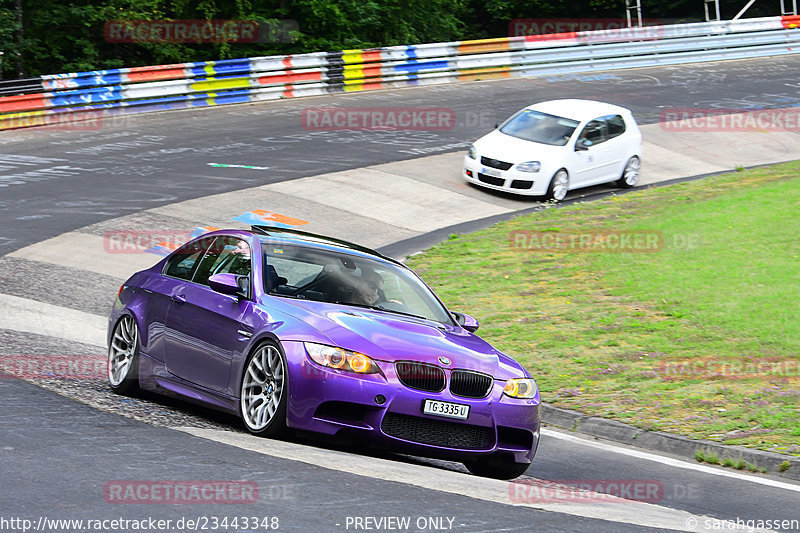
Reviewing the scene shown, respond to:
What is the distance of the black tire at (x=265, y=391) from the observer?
7.18m

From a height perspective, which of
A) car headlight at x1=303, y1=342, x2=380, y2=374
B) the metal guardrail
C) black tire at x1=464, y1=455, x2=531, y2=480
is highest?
the metal guardrail

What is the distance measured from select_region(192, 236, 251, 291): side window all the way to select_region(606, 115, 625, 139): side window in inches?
621

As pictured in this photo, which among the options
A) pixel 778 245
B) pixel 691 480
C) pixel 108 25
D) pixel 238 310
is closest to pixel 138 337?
pixel 238 310

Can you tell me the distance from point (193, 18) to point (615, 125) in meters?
17.9

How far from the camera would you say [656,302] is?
13.6 metres

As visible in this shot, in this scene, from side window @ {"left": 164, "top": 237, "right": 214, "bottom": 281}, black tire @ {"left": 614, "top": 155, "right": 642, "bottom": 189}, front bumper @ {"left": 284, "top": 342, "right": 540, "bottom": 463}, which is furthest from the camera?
black tire @ {"left": 614, "top": 155, "right": 642, "bottom": 189}

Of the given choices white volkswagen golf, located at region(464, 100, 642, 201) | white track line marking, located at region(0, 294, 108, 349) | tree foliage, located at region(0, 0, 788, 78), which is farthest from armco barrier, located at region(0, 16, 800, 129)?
white track line marking, located at region(0, 294, 108, 349)

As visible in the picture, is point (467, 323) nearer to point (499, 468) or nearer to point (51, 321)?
point (499, 468)

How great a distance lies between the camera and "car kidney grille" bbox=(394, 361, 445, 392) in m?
7.12

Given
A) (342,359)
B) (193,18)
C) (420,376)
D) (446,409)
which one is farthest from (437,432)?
(193,18)

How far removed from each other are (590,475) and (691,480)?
746 mm

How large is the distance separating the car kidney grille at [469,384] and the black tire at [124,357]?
300 centimetres

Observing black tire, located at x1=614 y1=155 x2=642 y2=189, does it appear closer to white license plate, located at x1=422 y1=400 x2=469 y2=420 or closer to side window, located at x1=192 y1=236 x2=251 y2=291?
side window, located at x1=192 y1=236 x2=251 y2=291

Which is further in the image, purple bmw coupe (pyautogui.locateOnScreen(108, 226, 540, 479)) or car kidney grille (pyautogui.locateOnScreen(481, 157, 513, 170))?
car kidney grille (pyautogui.locateOnScreen(481, 157, 513, 170))
